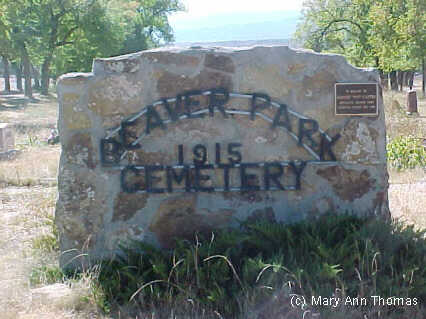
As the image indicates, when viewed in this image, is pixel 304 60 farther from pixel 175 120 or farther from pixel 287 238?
pixel 287 238

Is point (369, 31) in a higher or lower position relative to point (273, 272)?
higher

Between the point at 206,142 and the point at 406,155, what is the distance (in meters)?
5.54

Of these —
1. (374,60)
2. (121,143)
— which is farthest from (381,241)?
(374,60)

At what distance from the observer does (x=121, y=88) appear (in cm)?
498

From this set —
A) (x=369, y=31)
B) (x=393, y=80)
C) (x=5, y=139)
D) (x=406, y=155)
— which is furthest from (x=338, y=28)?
(x=406, y=155)

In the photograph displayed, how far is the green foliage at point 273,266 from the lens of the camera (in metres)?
3.98

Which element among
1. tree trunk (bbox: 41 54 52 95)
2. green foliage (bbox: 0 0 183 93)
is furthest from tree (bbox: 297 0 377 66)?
tree trunk (bbox: 41 54 52 95)

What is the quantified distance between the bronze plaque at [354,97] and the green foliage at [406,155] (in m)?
4.65

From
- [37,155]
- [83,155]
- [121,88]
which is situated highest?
[121,88]

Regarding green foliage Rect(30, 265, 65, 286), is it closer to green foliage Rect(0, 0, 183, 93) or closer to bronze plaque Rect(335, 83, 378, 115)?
bronze plaque Rect(335, 83, 378, 115)

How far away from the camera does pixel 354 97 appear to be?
510 cm

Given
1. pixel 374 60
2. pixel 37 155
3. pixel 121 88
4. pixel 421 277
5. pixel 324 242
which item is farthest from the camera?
pixel 374 60

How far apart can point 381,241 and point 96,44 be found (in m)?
35.9

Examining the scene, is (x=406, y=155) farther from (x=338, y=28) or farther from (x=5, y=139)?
(x=338, y=28)
